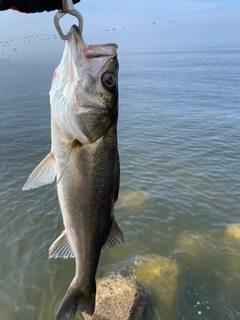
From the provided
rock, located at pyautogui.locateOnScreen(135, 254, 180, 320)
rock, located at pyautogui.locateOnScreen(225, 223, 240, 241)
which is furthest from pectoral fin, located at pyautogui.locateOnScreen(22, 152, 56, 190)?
rock, located at pyautogui.locateOnScreen(225, 223, 240, 241)

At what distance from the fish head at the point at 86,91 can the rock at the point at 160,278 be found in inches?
240

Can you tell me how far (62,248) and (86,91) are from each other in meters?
1.73

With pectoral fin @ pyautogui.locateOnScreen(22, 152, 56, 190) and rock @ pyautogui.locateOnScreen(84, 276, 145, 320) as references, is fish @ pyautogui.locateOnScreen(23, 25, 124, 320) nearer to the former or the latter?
pectoral fin @ pyautogui.locateOnScreen(22, 152, 56, 190)

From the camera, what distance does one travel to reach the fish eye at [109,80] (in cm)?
281

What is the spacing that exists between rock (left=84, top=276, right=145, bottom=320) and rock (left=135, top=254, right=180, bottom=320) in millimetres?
718

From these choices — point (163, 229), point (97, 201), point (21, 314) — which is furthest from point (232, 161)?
point (97, 201)

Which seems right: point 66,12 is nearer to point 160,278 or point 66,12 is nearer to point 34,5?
point 34,5

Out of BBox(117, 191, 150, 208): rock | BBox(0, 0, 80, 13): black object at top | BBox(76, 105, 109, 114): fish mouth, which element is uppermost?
BBox(0, 0, 80, 13): black object at top

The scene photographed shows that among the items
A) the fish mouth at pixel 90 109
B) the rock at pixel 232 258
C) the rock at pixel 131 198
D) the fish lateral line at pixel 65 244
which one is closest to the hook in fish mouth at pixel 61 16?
the fish mouth at pixel 90 109

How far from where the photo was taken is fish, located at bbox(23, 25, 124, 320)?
9.16 feet

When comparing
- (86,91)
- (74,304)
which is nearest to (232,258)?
(74,304)

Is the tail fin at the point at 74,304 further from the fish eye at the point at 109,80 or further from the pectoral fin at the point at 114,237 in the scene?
the fish eye at the point at 109,80

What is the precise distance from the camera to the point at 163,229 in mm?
10320

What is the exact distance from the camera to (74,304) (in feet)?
10.6
